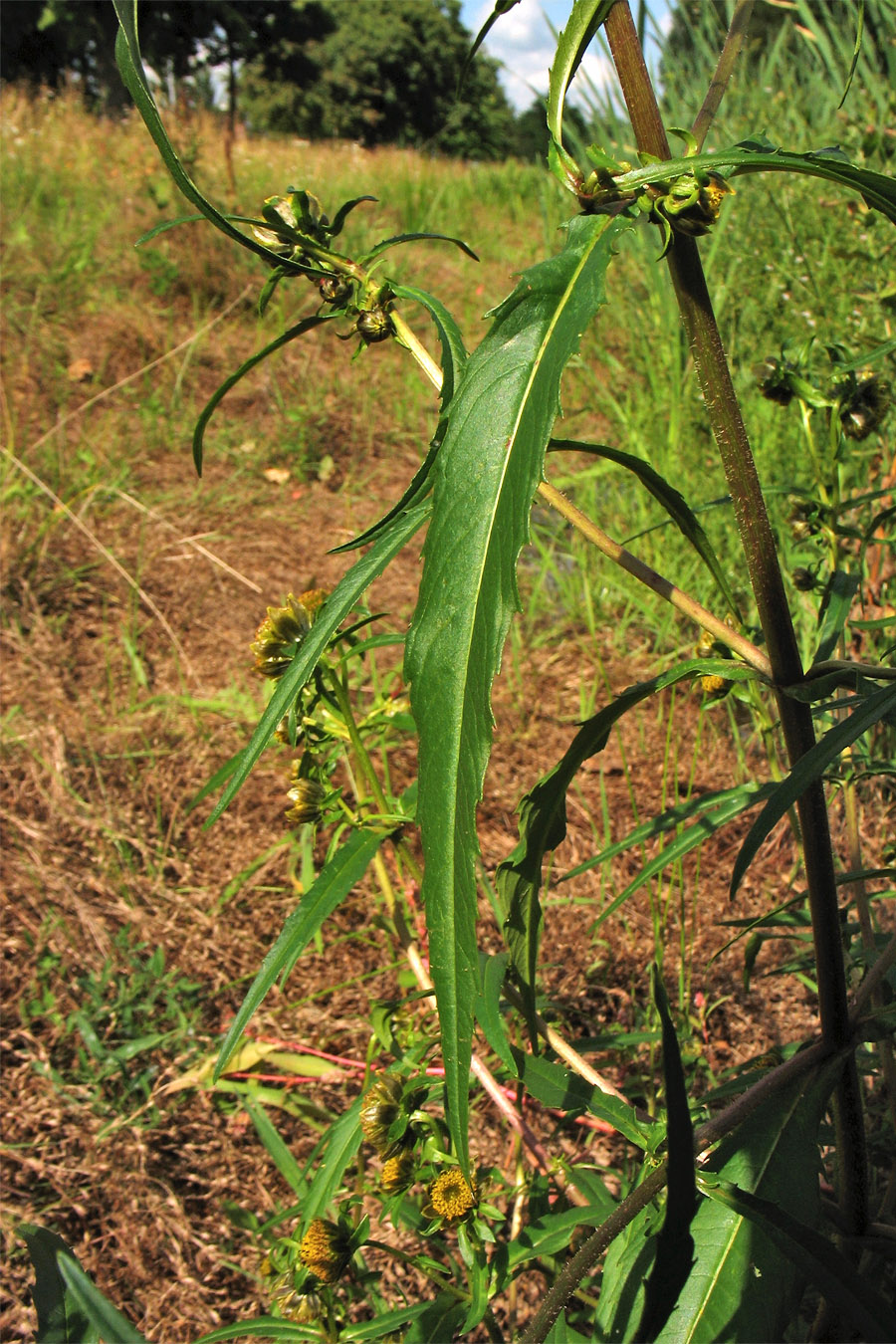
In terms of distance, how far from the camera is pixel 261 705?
1.81 meters

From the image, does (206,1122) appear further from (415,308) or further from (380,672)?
(415,308)

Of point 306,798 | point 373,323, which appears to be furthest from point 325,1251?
point 373,323

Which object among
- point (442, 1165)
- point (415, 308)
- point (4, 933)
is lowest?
point (4, 933)

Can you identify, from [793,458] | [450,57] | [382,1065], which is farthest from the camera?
[450,57]

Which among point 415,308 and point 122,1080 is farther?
point 415,308

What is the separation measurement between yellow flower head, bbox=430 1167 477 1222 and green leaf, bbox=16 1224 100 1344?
0.74 feet

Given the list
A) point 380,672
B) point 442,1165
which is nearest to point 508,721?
point 380,672

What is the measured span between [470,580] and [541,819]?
222 mm

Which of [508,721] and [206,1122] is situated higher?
[508,721]

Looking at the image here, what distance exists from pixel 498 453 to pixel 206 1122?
42.4 inches

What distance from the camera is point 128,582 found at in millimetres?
2195

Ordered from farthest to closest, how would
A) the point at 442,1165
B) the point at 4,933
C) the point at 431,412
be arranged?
1. the point at 431,412
2. the point at 4,933
3. the point at 442,1165

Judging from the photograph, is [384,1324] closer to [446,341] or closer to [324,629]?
[324,629]

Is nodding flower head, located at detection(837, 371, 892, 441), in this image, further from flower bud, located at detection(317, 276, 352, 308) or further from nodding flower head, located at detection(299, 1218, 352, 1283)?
nodding flower head, located at detection(299, 1218, 352, 1283)
